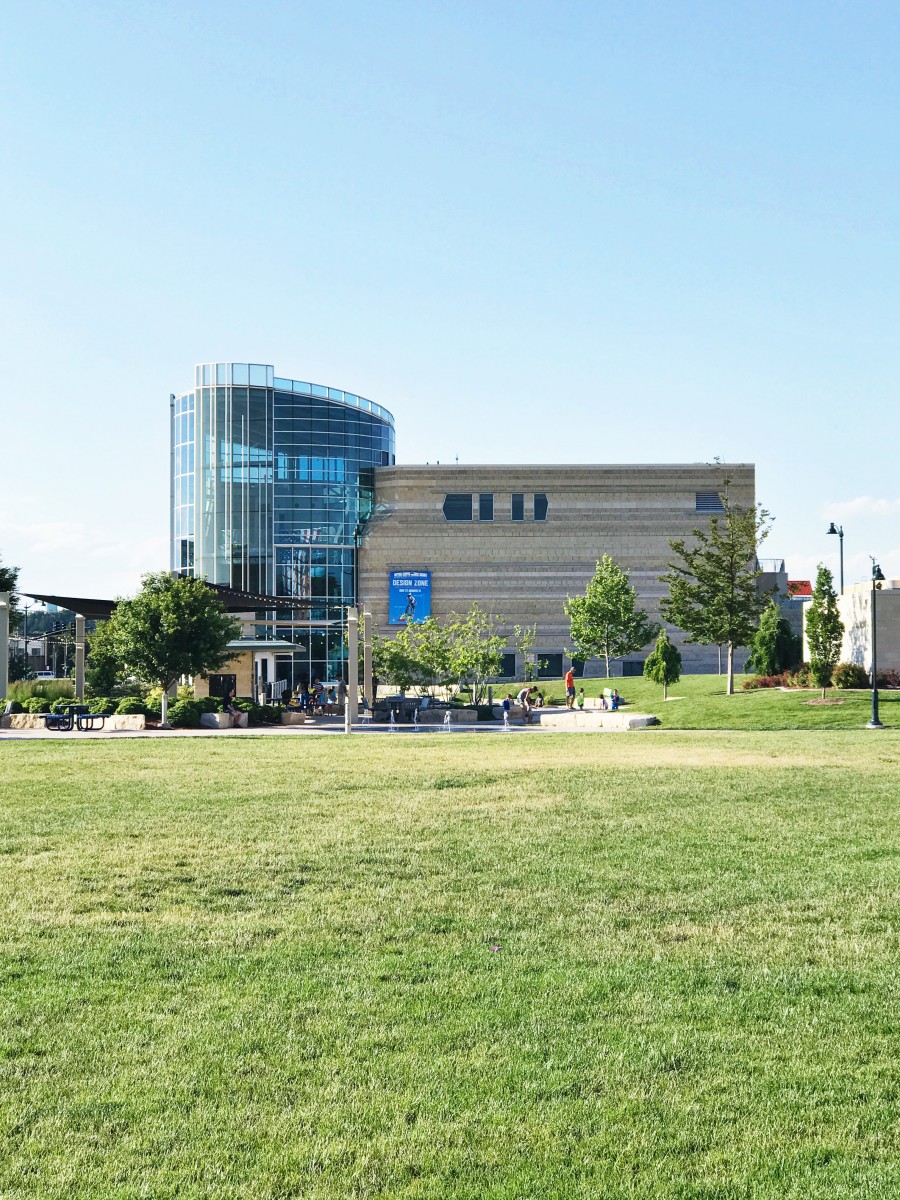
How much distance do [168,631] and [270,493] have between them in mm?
41963

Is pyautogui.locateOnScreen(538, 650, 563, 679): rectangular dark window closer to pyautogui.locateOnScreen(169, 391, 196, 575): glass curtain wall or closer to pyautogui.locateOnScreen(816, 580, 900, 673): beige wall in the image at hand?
pyautogui.locateOnScreen(169, 391, 196, 575): glass curtain wall

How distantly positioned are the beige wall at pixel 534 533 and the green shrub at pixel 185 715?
4393cm

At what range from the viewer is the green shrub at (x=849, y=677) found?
39656mm

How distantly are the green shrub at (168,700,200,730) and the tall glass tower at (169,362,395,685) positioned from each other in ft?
126

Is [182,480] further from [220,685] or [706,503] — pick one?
[706,503]

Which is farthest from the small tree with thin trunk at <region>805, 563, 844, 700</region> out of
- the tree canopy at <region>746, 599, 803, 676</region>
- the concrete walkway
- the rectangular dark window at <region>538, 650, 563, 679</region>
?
the rectangular dark window at <region>538, 650, 563, 679</region>

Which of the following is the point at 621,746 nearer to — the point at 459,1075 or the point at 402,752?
the point at 402,752

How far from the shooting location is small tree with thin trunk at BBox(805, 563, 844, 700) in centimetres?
3850

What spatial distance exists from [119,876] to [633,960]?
4.91 metres

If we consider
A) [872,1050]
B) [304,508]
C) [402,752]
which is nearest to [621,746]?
[402,752]

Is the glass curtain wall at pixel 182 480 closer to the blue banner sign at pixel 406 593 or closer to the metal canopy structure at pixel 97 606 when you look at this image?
the blue banner sign at pixel 406 593

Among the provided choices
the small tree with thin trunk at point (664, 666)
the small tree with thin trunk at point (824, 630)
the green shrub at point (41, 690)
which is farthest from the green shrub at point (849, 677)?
the green shrub at point (41, 690)

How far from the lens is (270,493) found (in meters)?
76.4

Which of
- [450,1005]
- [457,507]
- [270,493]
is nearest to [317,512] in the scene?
[270,493]
